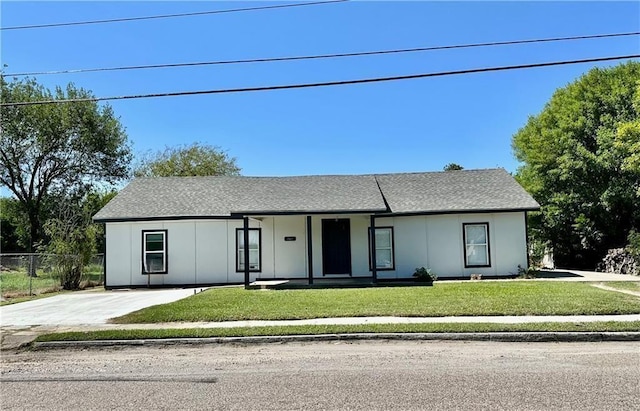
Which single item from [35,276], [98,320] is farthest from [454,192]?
[35,276]

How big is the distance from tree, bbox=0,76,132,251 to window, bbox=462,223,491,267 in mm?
27323

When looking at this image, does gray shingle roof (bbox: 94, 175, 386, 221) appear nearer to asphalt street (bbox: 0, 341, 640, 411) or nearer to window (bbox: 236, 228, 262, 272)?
window (bbox: 236, 228, 262, 272)

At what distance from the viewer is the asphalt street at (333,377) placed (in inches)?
213

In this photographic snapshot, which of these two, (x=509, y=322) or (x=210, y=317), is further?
(x=210, y=317)

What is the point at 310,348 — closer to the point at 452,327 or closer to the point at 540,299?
the point at 452,327

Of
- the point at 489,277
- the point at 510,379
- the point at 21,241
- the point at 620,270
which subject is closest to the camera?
the point at 510,379

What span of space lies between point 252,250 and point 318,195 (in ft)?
11.2

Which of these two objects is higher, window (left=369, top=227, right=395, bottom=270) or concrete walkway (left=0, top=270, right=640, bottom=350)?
window (left=369, top=227, right=395, bottom=270)

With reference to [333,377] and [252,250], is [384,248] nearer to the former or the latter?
[252,250]

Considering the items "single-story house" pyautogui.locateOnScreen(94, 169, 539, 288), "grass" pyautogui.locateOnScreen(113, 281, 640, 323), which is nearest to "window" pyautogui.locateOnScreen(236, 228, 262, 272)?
"single-story house" pyautogui.locateOnScreen(94, 169, 539, 288)

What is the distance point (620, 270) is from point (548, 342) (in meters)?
16.3

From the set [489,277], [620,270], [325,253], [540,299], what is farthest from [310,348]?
[620,270]

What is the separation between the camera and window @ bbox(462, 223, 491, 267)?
19797mm

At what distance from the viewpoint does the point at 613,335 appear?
8562 mm
